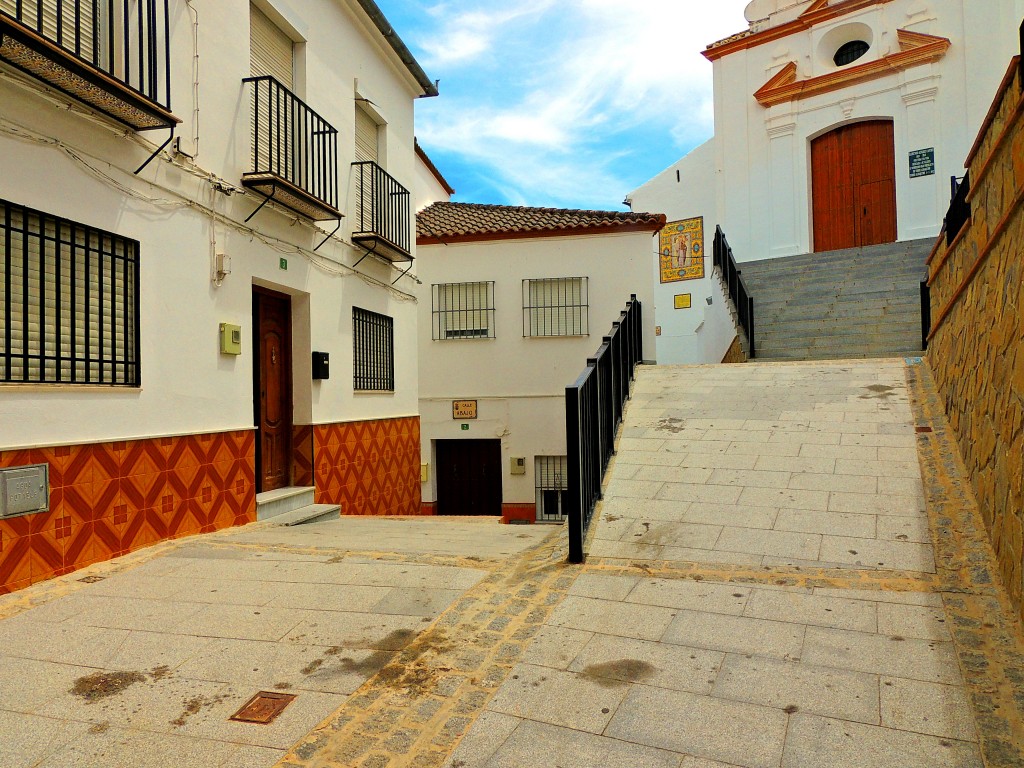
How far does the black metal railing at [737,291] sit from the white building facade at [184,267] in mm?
5726

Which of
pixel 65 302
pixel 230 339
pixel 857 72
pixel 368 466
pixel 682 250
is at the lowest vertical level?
pixel 368 466

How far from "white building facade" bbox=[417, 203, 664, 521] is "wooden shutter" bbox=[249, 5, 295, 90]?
5.76m

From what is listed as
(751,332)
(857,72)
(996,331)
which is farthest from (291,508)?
(857,72)

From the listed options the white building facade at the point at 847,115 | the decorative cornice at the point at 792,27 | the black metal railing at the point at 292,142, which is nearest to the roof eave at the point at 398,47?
the black metal railing at the point at 292,142

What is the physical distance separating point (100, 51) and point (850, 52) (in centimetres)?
1501

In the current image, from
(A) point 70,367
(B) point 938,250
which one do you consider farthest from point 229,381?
(B) point 938,250

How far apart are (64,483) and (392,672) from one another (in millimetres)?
2697

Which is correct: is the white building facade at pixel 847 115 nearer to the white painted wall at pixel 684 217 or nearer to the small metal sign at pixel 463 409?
the white painted wall at pixel 684 217

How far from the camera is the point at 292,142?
684 cm

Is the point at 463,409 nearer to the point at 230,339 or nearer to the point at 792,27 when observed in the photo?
the point at 230,339

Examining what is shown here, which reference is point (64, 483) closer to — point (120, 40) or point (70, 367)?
point (70, 367)

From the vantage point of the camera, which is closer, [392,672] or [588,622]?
[392,672]

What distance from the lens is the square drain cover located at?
2516 millimetres

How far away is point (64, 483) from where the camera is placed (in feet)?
14.0
